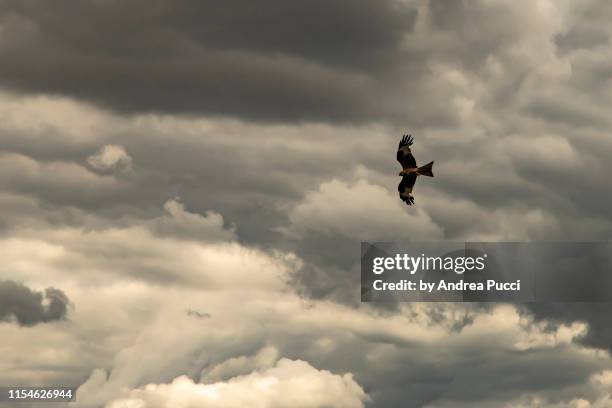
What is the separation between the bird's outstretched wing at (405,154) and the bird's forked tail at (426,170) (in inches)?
62.5

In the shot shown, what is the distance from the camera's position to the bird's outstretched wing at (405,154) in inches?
Result: 4353

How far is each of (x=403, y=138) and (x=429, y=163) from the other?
23.9 ft

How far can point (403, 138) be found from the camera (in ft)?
365

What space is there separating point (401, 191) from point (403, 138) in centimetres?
833

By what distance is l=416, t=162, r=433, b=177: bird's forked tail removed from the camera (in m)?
106

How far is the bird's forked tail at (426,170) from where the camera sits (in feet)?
349

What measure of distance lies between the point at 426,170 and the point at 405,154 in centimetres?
500

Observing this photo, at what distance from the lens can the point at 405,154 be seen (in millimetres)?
110625

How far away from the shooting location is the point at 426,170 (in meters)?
107

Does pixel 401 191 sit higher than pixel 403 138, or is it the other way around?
pixel 403 138

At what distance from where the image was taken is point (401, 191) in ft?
365

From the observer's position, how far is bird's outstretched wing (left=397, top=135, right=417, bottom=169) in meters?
111

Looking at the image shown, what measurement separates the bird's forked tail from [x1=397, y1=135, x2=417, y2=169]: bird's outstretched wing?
1.59 m
